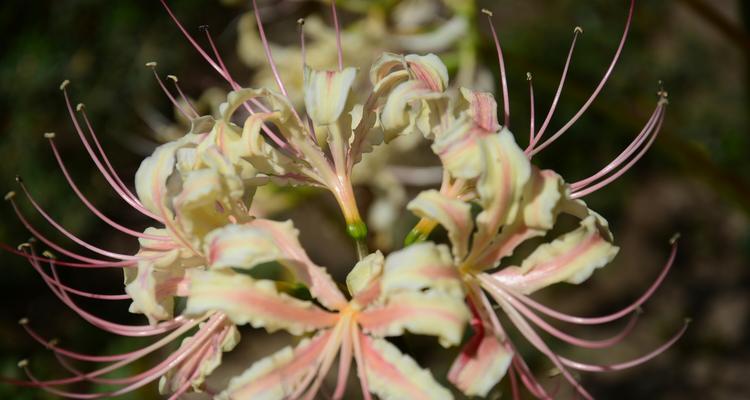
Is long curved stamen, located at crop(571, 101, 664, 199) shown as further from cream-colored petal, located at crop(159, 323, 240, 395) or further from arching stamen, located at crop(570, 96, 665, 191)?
cream-colored petal, located at crop(159, 323, 240, 395)

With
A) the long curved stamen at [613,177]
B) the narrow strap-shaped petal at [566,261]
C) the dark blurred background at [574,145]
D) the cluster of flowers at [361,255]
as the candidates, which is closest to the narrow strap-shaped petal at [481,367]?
the cluster of flowers at [361,255]

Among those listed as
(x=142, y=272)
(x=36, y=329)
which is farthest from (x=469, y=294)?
(x=36, y=329)

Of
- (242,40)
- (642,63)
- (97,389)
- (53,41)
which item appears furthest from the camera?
(642,63)

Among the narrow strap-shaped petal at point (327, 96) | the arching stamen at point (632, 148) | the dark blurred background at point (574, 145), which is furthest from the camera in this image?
the dark blurred background at point (574, 145)

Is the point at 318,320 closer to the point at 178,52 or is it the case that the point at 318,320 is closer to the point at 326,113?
the point at 326,113

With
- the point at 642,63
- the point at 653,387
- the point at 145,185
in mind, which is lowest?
the point at 653,387

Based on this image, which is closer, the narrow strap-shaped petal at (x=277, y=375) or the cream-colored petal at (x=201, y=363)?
the narrow strap-shaped petal at (x=277, y=375)

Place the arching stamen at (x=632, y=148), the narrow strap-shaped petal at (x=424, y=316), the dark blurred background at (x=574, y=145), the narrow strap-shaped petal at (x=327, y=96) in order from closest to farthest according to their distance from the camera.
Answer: the narrow strap-shaped petal at (x=424, y=316), the narrow strap-shaped petal at (x=327, y=96), the arching stamen at (x=632, y=148), the dark blurred background at (x=574, y=145)

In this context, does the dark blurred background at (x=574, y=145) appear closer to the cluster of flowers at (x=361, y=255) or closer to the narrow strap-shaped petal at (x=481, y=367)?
the cluster of flowers at (x=361, y=255)
